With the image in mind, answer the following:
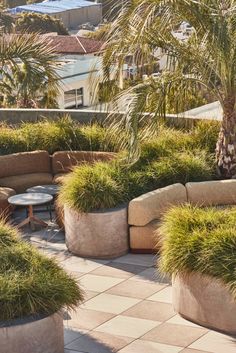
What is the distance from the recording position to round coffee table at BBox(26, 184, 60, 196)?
14203 millimetres

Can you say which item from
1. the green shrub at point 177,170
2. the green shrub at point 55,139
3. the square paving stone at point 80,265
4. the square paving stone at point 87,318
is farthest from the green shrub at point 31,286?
the green shrub at point 55,139

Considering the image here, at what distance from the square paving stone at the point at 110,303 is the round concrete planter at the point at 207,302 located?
2.69ft

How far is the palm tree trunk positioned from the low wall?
5.60ft

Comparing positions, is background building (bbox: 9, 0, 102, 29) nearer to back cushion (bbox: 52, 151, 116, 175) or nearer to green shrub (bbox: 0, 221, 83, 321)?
back cushion (bbox: 52, 151, 116, 175)

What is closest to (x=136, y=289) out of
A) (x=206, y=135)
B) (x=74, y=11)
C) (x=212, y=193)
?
(x=212, y=193)

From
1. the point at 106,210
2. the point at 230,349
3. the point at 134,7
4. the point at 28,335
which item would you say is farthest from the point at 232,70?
the point at 28,335

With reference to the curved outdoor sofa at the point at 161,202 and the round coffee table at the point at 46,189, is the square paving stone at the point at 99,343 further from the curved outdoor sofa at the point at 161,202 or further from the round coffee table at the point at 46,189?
the round coffee table at the point at 46,189

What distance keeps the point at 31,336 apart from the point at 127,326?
67.4 inches

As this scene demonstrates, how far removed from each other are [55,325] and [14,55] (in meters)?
7.58

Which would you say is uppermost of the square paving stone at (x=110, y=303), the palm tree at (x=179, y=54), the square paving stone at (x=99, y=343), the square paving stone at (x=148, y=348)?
the palm tree at (x=179, y=54)

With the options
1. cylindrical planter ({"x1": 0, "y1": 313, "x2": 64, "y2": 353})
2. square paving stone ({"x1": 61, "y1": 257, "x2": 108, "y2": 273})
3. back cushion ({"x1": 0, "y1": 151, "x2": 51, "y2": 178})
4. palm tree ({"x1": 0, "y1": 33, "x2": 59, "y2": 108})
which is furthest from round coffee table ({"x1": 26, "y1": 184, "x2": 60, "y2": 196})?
cylindrical planter ({"x1": 0, "y1": 313, "x2": 64, "y2": 353})

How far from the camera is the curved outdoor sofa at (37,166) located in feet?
48.9

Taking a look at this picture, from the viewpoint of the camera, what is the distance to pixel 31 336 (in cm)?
868

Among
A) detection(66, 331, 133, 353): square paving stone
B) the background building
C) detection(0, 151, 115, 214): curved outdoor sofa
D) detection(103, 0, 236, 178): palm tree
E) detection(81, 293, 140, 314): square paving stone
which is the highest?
the background building
